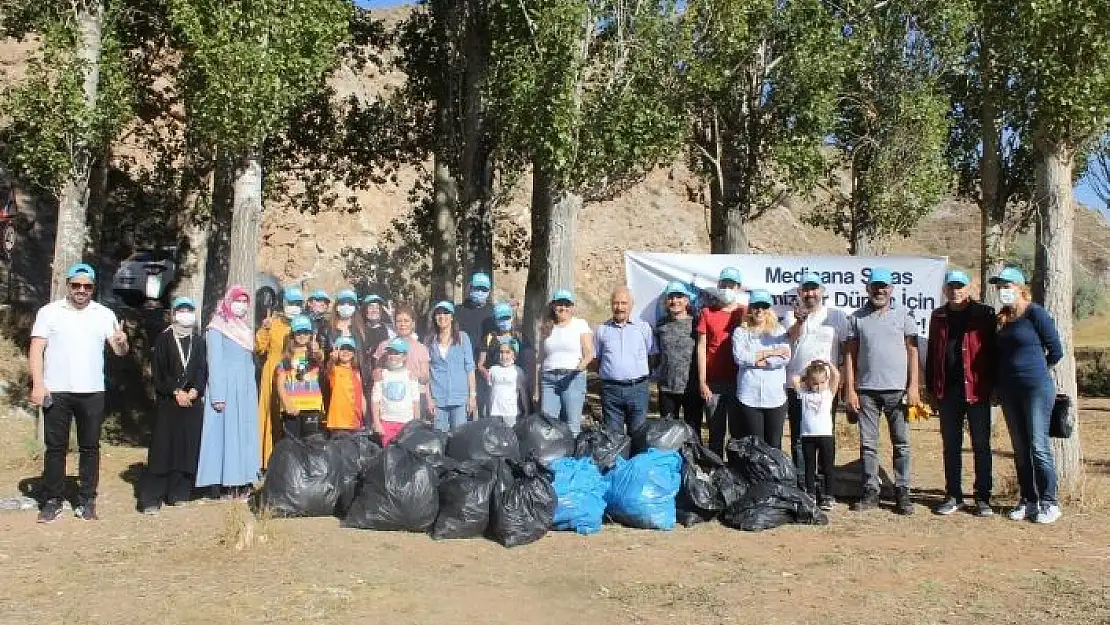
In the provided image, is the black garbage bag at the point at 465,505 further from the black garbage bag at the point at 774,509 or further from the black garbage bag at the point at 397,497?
the black garbage bag at the point at 774,509

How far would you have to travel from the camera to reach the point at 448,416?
8.86 metres

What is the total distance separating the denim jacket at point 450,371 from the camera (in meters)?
8.71

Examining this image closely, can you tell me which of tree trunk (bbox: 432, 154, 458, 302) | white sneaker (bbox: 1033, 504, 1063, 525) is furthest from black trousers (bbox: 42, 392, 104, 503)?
tree trunk (bbox: 432, 154, 458, 302)

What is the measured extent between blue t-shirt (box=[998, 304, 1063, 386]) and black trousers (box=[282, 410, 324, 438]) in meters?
5.66

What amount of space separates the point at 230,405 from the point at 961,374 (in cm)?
594

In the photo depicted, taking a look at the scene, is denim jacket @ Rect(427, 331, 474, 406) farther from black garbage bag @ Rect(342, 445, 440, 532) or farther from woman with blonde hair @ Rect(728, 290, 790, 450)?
woman with blonde hair @ Rect(728, 290, 790, 450)

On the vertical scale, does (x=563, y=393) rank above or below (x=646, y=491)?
above

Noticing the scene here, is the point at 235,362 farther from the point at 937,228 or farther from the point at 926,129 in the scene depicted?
the point at 937,228

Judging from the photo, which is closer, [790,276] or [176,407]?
[176,407]

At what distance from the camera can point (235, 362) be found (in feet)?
27.1

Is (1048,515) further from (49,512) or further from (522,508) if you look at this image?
(49,512)

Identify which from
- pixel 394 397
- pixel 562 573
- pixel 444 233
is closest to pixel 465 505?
pixel 562 573

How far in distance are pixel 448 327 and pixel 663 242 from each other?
37167mm

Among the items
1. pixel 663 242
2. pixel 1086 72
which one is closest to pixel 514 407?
pixel 1086 72
